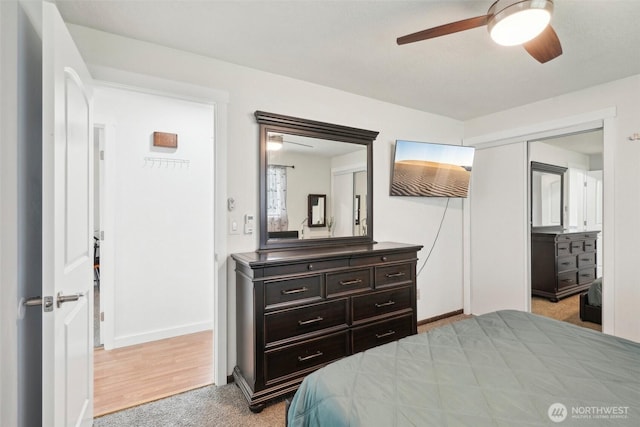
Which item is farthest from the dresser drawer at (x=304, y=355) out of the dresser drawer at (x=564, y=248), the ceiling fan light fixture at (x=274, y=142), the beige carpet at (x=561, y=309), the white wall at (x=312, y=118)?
the dresser drawer at (x=564, y=248)

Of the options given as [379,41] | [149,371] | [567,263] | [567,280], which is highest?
[379,41]

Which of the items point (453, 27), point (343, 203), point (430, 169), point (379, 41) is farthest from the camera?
point (430, 169)

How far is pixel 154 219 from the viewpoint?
3.22 m

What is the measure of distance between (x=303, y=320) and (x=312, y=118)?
1.74 meters

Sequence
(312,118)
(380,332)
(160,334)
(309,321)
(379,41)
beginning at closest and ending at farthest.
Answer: (379,41) → (309,321) → (380,332) → (312,118) → (160,334)

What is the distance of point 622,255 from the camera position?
262cm

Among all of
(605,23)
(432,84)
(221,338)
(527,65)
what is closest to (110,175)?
(221,338)

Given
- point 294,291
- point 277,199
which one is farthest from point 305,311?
point 277,199

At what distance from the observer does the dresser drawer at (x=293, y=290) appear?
2035 mm

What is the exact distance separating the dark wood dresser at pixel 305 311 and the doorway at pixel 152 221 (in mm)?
1045

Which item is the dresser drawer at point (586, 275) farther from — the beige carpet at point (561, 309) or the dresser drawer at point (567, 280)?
the beige carpet at point (561, 309)

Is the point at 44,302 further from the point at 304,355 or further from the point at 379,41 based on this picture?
the point at 379,41

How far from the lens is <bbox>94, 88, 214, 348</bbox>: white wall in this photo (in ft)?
9.79

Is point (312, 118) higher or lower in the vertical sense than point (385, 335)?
higher
